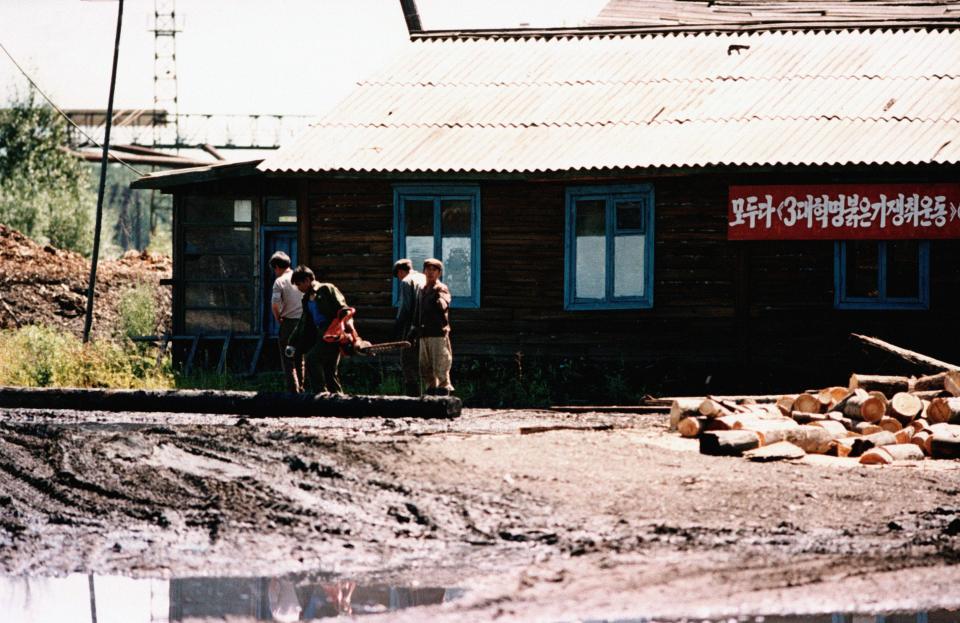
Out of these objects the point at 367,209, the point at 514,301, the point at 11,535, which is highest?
the point at 367,209

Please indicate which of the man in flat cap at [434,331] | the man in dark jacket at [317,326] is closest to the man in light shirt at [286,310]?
the man in dark jacket at [317,326]

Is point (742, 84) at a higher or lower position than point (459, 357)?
higher

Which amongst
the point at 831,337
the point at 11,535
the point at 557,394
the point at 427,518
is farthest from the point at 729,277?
the point at 11,535

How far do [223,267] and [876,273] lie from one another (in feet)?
31.3

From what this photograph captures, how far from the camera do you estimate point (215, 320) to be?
21.9 metres

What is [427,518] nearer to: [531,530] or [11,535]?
[531,530]

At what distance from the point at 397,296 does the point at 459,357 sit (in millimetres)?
1139

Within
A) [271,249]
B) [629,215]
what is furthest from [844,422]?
[271,249]

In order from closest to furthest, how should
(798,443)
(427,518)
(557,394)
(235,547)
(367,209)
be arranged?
(235,547) < (427,518) < (798,443) < (557,394) < (367,209)

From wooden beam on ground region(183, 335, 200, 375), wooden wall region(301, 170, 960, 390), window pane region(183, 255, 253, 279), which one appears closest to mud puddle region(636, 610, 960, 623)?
wooden wall region(301, 170, 960, 390)

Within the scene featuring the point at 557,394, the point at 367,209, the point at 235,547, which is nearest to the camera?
the point at 235,547

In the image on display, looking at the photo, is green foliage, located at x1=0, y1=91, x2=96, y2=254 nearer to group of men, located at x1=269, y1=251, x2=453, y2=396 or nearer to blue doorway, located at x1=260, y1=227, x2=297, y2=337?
blue doorway, located at x1=260, y1=227, x2=297, y2=337

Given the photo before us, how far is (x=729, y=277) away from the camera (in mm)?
18438

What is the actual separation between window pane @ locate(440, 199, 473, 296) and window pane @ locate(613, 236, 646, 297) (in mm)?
1955
